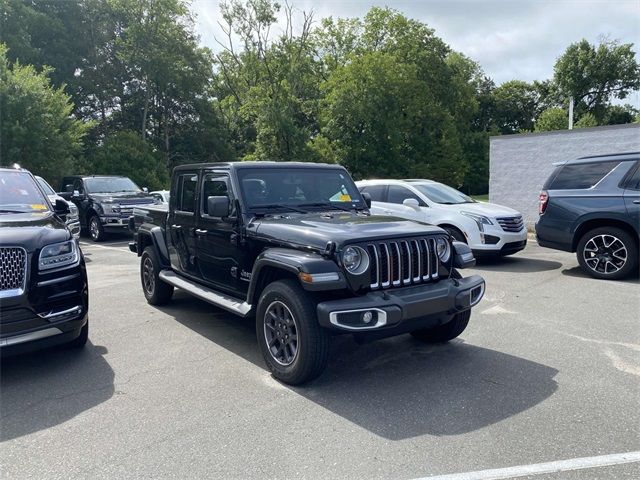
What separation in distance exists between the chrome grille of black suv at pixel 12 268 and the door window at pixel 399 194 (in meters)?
7.41

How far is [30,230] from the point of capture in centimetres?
450

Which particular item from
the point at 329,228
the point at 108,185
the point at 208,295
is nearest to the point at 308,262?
the point at 329,228

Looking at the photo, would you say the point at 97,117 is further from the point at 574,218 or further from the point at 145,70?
the point at 574,218

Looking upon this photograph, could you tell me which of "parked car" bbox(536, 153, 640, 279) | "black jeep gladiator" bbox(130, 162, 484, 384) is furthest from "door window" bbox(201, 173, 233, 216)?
"parked car" bbox(536, 153, 640, 279)

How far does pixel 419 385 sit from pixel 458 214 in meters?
5.87

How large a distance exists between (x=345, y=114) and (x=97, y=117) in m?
17.6

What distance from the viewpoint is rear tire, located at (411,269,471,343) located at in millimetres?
4824

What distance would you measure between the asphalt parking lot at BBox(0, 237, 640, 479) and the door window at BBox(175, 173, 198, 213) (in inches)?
54.0

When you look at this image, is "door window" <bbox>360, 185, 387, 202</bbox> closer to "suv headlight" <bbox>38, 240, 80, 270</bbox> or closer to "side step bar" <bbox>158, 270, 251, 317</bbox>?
"side step bar" <bbox>158, 270, 251, 317</bbox>

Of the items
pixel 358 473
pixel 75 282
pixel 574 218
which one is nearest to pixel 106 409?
pixel 75 282

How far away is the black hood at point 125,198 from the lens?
47.9ft

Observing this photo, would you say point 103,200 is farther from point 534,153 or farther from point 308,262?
point 534,153

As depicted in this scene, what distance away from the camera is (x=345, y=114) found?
29406 millimetres

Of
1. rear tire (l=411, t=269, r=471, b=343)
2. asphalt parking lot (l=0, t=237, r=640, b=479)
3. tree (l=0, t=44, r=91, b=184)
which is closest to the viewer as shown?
asphalt parking lot (l=0, t=237, r=640, b=479)
